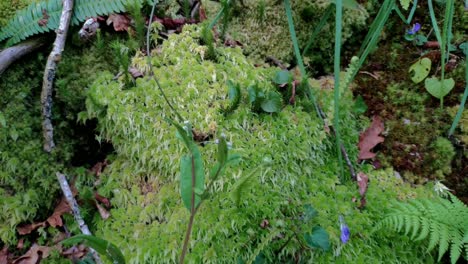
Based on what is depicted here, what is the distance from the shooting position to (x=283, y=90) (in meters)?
2.72

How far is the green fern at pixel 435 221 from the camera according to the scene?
2035mm

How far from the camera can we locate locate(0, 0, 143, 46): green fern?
8.84ft

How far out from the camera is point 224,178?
7.27 ft

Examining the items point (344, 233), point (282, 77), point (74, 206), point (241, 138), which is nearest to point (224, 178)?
point (241, 138)

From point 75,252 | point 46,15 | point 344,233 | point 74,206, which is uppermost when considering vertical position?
point 46,15

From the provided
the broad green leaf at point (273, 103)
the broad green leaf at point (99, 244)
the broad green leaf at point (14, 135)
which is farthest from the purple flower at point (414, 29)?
the broad green leaf at point (14, 135)

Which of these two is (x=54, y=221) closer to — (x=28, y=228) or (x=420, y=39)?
(x=28, y=228)

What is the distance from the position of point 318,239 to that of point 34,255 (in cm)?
168

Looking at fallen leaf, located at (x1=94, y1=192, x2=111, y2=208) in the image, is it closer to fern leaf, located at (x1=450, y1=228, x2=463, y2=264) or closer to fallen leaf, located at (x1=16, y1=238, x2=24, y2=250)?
fallen leaf, located at (x1=16, y1=238, x2=24, y2=250)

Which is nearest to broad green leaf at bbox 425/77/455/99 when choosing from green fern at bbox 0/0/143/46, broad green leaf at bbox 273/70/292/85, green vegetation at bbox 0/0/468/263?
green vegetation at bbox 0/0/468/263

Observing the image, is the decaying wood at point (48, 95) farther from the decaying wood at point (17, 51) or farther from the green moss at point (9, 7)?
the green moss at point (9, 7)

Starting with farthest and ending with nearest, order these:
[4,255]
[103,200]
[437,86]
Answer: [437,86] < [103,200] < [4,255]

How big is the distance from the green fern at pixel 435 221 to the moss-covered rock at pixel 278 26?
139 cm

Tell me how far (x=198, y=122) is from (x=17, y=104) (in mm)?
1276
